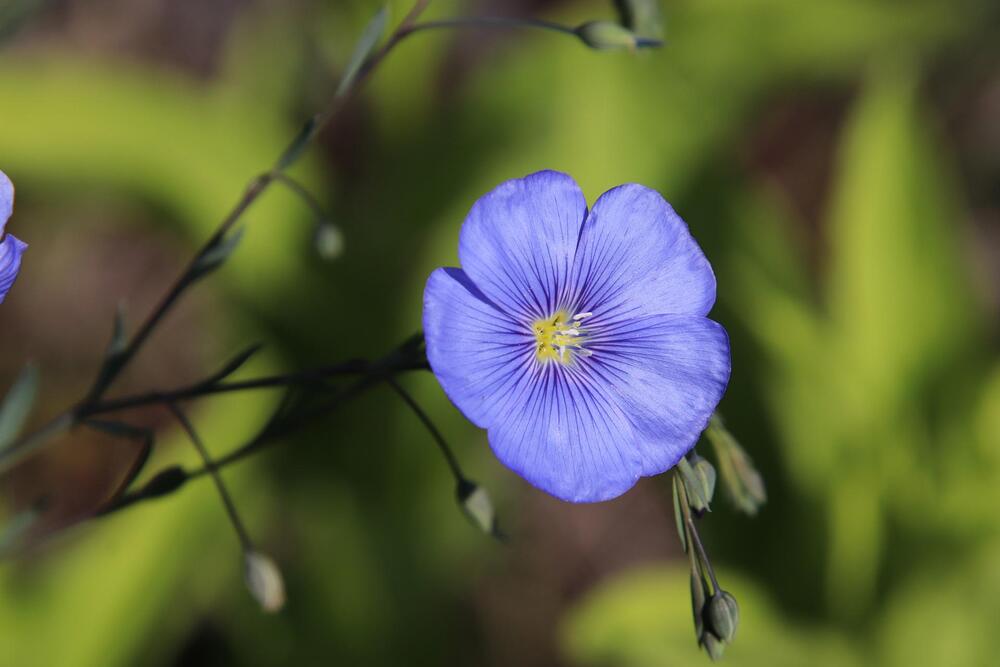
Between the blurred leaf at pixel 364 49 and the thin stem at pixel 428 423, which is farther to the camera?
the blurred leaf at pixel 364 49

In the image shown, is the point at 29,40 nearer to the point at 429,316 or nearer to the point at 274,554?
the point at 274,554

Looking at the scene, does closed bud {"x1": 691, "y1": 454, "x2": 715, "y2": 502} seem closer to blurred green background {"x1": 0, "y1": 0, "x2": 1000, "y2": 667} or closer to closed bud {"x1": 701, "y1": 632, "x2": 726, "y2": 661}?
closed bud {"x1": 701, "y1": 632, "x2": 726, "y2": 661}

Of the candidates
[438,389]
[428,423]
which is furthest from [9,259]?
[438,389]

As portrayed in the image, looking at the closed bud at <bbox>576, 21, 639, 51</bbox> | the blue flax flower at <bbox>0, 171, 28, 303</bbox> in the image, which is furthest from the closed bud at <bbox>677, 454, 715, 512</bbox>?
the blue flax flower at <bbox>0, 171, 28, 303</bbox>

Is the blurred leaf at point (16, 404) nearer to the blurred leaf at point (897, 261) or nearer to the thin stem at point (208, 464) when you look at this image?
the thin stem at point (208, 464)

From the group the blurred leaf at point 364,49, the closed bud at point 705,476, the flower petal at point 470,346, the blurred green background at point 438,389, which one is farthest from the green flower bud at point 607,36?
the blurred green background at point 438,389

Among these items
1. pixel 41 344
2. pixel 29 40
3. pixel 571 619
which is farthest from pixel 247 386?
pixel 29 40
